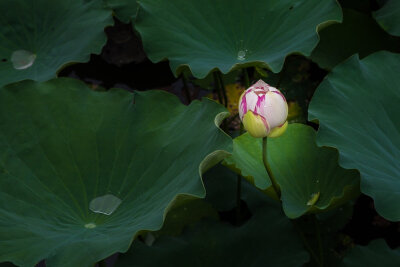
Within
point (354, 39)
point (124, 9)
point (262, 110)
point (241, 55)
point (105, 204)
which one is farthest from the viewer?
point (354, 39)

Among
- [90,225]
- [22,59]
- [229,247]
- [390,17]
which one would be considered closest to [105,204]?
[90,225]

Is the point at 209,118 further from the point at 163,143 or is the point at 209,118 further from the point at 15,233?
the point at 15,233

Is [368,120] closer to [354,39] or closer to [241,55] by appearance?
[241,55]

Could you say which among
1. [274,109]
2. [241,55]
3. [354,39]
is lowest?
[354,39]

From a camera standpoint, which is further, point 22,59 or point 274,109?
point 22,59

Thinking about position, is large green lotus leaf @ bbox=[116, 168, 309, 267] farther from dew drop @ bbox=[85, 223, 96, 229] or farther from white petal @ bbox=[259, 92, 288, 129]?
white petal @ bbox=[259, 92, 288, 129]

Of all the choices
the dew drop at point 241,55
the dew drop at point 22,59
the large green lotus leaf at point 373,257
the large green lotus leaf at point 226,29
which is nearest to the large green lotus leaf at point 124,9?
the large green lotus leaf at point 226,29

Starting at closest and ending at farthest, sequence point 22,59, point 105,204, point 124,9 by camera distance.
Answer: point 105,204
point 22,59
point 124,9
